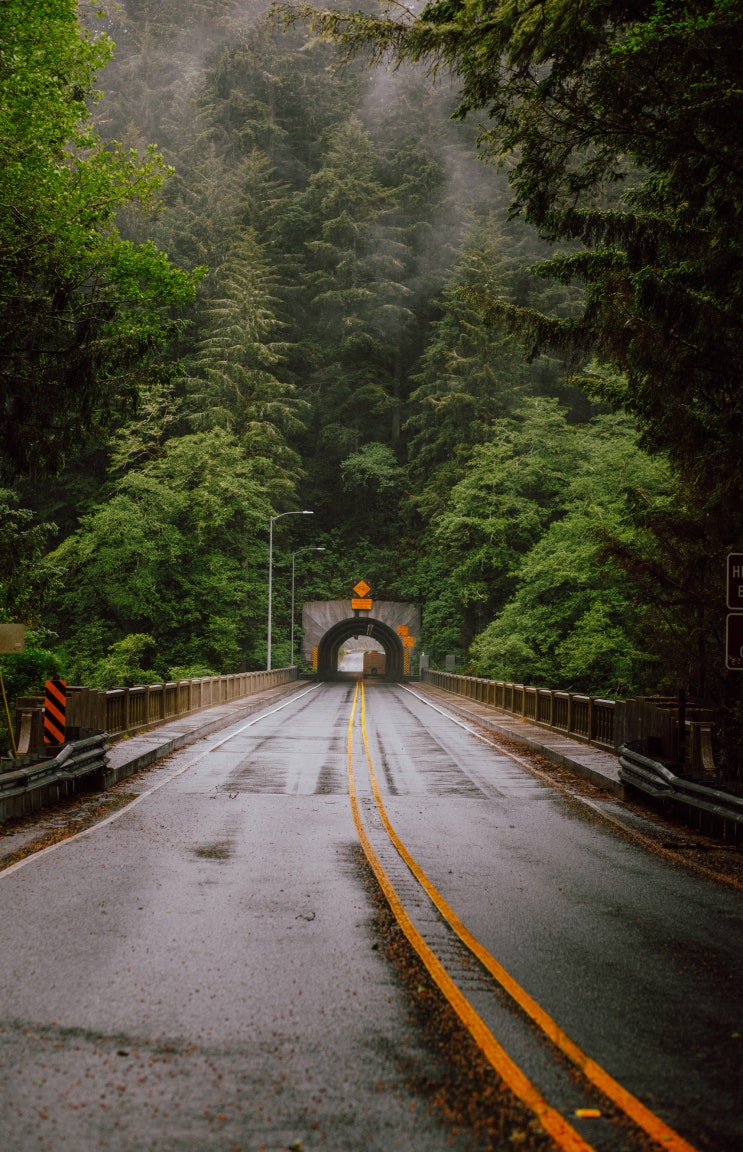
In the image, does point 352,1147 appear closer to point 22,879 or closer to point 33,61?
point 22,879

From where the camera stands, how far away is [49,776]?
41.1 ft

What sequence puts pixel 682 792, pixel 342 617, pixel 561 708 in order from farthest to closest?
pixel 342 617 < pixel 561 708 < pixel 682 792

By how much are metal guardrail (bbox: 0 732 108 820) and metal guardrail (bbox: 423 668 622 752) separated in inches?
358

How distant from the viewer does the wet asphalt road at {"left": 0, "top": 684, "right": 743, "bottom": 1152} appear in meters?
4.10

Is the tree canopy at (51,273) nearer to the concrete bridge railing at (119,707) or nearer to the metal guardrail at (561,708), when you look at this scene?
A: the concrete bridge railing at (119,707)

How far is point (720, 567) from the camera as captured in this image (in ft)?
59.1

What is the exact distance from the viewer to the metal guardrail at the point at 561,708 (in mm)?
19609

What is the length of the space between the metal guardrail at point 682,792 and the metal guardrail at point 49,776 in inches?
303

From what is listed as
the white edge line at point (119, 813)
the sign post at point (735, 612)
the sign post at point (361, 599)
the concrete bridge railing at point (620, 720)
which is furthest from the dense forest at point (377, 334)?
the white edge line at point (119, 813)

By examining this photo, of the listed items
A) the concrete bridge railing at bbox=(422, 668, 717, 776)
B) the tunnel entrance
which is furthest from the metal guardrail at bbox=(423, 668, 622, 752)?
the tunnel entrance

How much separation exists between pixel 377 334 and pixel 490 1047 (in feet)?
252

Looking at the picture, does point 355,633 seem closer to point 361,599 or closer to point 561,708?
point 361,599

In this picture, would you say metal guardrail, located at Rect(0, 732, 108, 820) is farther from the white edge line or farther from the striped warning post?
the white edge line

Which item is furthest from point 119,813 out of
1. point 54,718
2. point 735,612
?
point 735,612
